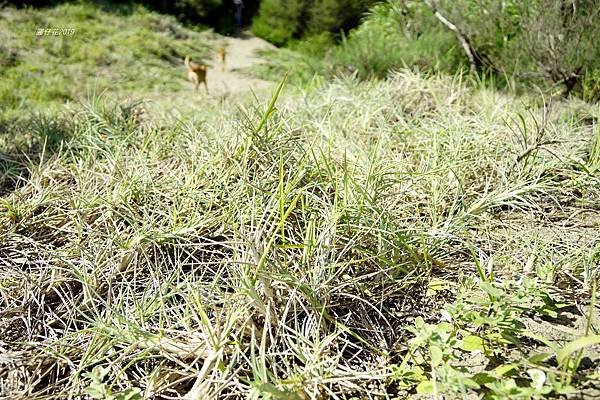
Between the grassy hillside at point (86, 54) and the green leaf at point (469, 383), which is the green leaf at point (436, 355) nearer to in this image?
the green leaf at point (469, 383)

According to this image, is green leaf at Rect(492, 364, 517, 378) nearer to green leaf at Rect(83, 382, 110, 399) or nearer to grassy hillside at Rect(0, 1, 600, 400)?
grassy hillside at Rect(0, 1, 600, 400)

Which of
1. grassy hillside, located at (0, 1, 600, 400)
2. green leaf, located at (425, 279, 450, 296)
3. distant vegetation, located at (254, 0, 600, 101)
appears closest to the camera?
grassy hillside, located at (0, 1, 600, 400)

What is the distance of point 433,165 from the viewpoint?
183 cm

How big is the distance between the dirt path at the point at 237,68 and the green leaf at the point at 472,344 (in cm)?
331

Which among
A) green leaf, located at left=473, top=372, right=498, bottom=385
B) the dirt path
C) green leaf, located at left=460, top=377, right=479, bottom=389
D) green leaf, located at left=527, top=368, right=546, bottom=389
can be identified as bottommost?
the dirt path

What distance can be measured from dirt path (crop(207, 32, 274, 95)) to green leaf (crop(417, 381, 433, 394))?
11.2ft

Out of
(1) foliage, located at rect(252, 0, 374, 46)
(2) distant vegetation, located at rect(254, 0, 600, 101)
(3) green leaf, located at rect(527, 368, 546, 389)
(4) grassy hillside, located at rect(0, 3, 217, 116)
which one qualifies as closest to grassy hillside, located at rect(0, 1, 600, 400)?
(3) green leaf, located at rect(527, 368, 546, 389)

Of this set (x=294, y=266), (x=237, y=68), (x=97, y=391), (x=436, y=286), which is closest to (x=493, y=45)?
(x=436, y=286)

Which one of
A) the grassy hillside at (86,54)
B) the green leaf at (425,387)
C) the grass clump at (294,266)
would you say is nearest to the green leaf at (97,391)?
the grass clump at (294,266)

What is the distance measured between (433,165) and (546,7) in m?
1.97

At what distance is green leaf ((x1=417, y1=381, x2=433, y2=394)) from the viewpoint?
3.30 feet

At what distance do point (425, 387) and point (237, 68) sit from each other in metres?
6.41

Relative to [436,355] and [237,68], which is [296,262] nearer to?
[436,355]

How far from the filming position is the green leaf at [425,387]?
3.30ft
